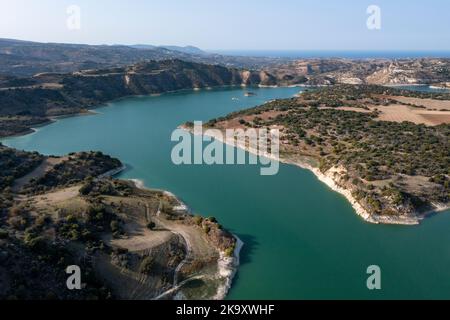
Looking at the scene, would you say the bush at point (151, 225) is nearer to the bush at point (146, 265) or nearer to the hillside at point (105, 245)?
the hillside at point (105, 245)

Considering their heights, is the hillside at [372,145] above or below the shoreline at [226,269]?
above

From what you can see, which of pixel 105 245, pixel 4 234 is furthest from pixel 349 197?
pixel 4 234

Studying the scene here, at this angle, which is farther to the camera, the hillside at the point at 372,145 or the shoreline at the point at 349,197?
the hillside at the point at 372,145

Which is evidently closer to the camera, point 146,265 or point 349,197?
point 146,265

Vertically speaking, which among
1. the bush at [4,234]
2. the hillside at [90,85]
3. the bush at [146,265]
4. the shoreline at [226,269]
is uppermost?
the hillside at [90,85]

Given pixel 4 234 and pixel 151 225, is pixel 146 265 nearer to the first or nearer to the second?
pixel 151 225

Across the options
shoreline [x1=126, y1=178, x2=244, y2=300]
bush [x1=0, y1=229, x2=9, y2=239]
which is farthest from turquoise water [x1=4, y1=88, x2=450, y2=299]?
bush [x1=0, y1=229, x2=9, y2=239]

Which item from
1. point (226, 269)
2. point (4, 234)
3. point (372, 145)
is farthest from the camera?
point (372, 145)

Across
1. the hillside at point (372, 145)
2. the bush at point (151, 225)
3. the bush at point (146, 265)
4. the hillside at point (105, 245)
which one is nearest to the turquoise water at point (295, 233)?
the hillside at point (372, 145)
